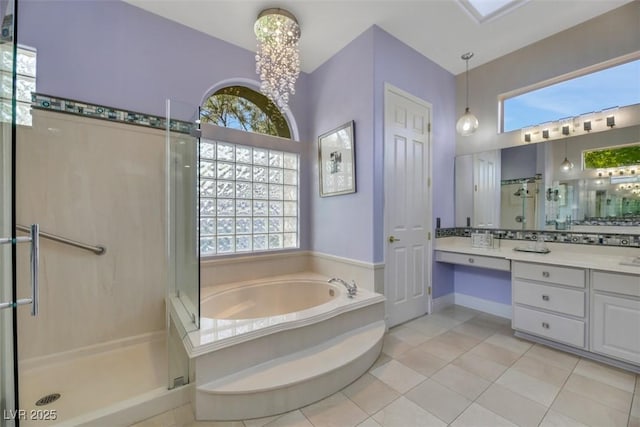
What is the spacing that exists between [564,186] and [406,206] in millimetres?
1499

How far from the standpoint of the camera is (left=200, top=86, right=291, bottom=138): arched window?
8.58ft

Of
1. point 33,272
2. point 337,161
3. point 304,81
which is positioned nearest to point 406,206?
point 337,161

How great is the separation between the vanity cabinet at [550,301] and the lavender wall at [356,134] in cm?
135

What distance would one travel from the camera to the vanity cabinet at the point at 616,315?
1744mm

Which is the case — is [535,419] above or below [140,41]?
Answer: below

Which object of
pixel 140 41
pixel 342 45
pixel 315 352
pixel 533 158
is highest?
pixel 342 45

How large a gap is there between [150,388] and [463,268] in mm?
3284

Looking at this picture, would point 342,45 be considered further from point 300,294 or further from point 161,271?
point 161,271

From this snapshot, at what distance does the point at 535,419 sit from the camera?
1400 mm

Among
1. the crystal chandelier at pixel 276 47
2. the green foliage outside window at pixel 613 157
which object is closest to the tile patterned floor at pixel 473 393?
the green foliage outside window at pixel 613 157

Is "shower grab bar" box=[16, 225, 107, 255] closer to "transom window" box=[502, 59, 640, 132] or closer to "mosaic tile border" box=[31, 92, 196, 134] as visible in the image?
"mosaic tile border" box=[31, 92, 196, 134]

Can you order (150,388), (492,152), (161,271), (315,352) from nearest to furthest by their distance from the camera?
(150,388) → (315,352) → (161,271) → (492,152)

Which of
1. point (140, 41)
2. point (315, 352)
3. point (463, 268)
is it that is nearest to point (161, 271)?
point (315, 352)

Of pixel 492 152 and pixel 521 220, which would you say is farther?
pixel 492 152
